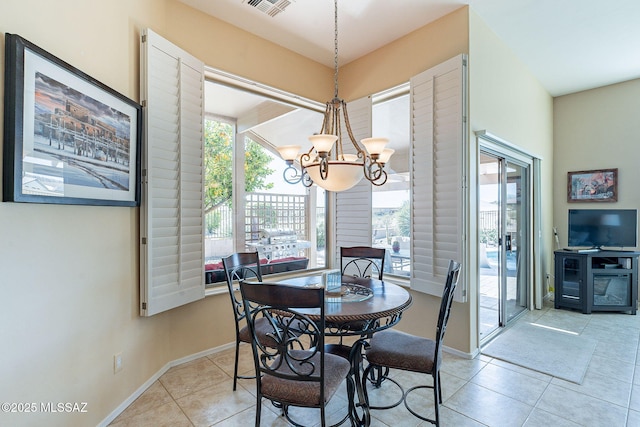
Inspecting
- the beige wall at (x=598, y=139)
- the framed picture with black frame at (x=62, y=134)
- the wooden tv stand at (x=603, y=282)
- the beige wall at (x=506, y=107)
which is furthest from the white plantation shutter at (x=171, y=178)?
the beige wall at (x=598, y=139)

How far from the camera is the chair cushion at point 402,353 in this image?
6.37ft

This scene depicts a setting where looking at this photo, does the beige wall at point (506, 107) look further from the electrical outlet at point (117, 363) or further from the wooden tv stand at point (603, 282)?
the electrical outlet at point (117, 363)

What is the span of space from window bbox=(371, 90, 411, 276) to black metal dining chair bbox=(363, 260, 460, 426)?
1.34 metres

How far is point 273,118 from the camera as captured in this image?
3.73m

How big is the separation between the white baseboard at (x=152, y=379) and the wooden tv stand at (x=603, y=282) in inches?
182

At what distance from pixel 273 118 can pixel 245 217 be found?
126cm

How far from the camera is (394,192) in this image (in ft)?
12.0

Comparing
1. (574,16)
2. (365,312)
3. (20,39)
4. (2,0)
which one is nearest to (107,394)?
(365,312)

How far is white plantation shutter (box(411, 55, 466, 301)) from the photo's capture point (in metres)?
2.81

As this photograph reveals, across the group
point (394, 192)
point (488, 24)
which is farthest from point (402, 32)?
point (394, 192)

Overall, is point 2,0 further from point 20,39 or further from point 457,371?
point 457,371

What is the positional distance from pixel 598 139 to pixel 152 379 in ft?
21.4

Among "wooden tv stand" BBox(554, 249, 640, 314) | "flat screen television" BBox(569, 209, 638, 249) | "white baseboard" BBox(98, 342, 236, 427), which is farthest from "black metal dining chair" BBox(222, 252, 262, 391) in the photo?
"flat screen television" BBox(569, 209, 638, 249)

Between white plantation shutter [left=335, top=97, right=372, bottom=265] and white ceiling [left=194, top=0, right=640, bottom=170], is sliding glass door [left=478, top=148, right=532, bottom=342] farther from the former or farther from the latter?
white plantation shutter [left=335, top=97, right=372, bottom=265]
